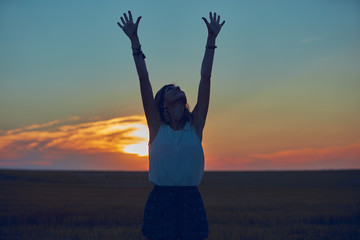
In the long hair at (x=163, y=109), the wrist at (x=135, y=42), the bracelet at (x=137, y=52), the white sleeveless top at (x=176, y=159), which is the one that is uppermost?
the wrist at (x=135, y=42)

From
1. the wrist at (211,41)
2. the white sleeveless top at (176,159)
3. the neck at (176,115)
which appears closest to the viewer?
the white sleeveless top at (176,159)

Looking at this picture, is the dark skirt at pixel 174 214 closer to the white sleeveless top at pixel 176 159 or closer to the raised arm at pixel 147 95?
the white sleeveless top at pixel 176 159

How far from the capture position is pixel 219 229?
516 inches

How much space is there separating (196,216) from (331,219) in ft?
48.9

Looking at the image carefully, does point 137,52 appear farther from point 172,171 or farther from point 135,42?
point 172,171

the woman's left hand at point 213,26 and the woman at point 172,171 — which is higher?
the woman's left hand at point 213,26

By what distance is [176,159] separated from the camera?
3082 millimetres

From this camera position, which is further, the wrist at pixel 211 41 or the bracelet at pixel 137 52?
the wrist at pixel 211 41

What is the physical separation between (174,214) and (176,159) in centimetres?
38

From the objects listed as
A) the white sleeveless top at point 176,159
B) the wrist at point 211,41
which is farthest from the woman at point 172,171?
the wrist at point 211,41

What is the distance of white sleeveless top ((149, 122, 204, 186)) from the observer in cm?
309

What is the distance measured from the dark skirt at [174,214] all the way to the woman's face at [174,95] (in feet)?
2.01

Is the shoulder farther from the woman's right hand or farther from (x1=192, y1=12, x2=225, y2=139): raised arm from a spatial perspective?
the woman's right hand

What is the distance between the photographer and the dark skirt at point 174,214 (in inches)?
123
